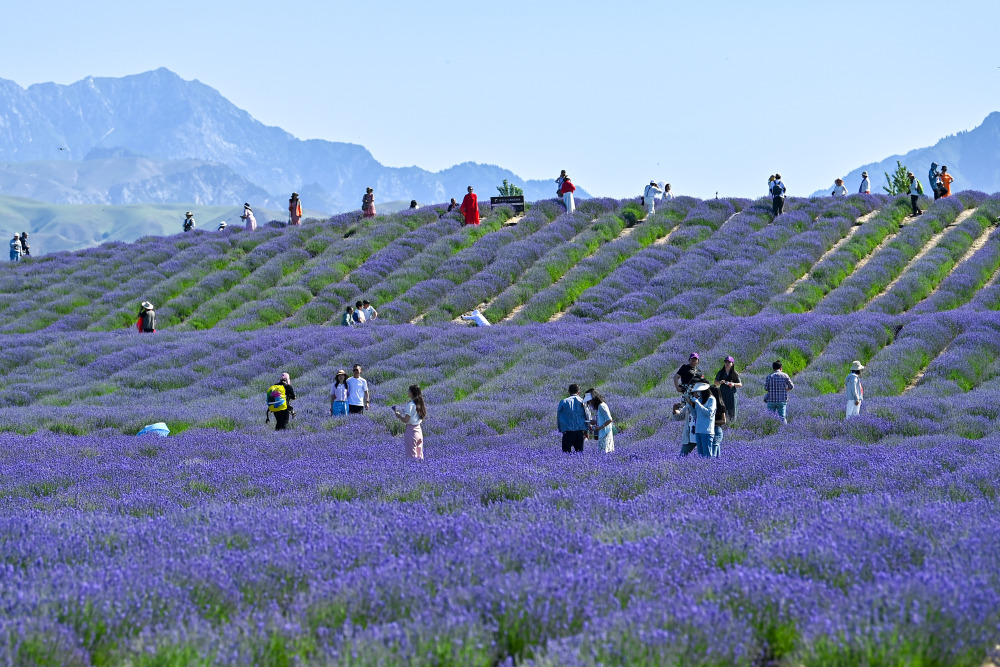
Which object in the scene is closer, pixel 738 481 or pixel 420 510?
pixel 420 510

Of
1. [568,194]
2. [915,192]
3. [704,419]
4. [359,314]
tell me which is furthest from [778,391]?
[915,192]

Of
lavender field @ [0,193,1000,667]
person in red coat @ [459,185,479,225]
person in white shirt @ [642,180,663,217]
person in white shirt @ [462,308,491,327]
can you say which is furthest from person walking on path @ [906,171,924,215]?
person in white shirt @ [462,308,491,327]

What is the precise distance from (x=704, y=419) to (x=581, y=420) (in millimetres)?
1868

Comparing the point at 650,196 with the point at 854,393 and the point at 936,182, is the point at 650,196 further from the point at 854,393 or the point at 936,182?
the point at 854,393

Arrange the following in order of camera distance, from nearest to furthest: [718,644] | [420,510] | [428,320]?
[718,644]
[420,510]
[428,320]

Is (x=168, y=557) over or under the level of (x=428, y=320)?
under

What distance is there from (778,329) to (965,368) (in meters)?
4.94

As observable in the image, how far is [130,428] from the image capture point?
16625 mm

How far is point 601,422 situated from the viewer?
12.9 m

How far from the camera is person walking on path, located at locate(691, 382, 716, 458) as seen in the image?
1176 centimetres

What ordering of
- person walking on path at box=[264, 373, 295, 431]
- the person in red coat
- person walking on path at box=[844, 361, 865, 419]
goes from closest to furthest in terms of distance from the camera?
person walking on path at box=[844, 361, 865, 419] < person walking on path at box=[264, 373, 295, 431] < the person in red coat

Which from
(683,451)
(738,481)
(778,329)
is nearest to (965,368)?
(778,329)

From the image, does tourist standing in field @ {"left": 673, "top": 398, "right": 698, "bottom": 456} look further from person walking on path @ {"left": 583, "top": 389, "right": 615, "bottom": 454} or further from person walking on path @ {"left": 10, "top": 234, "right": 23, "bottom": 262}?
person walking on path @ {"left": 10, "top": 234, "right": 23, "bottom": 262}

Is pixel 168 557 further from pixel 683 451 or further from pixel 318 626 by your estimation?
pixel 683 451
